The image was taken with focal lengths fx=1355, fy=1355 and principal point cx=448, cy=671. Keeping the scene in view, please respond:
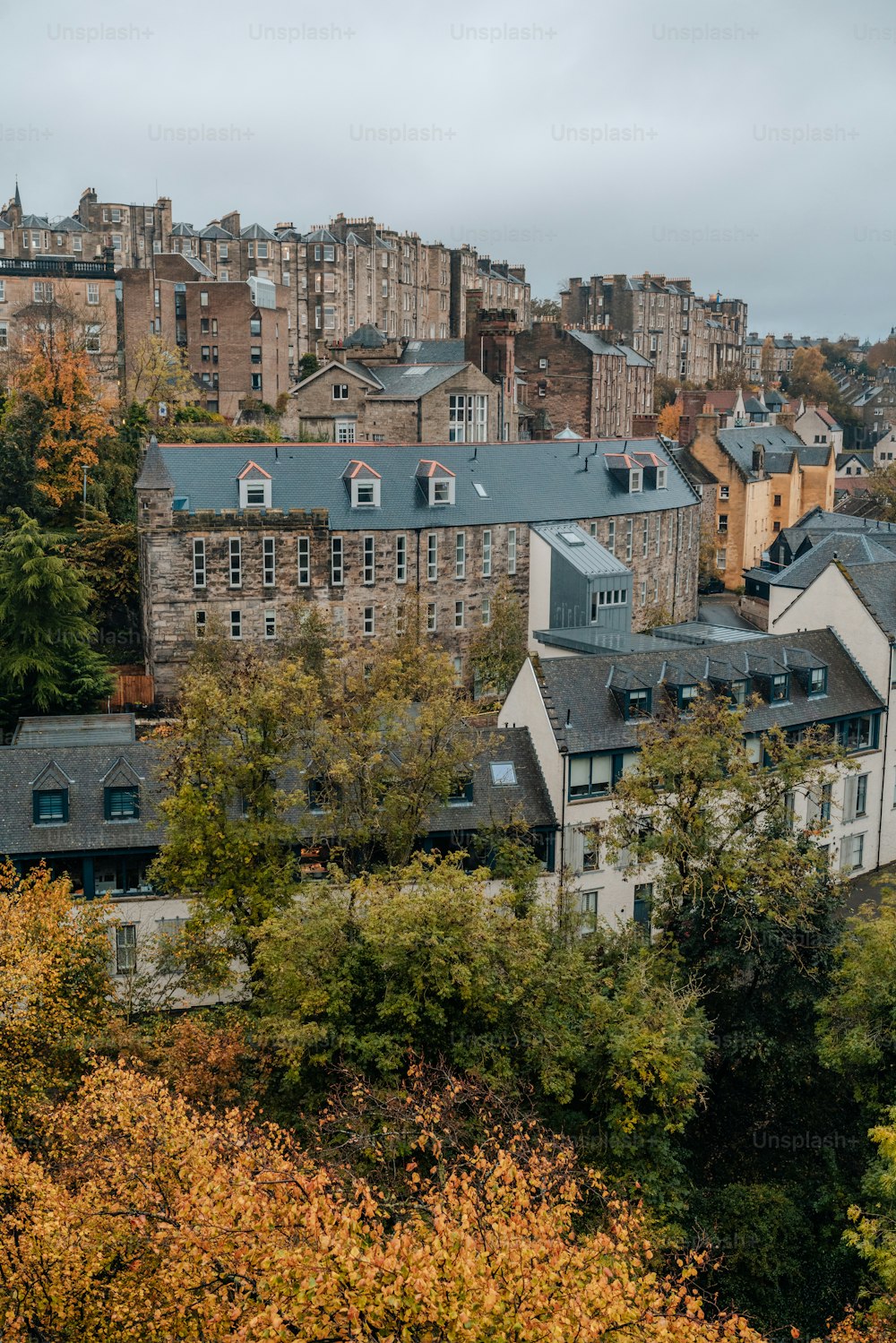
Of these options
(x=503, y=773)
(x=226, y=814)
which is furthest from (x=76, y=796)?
(x=503, y=773)

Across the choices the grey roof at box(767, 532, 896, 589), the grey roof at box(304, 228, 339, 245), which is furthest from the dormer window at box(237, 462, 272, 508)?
the grey roof at box(304, 228, 339, 245)

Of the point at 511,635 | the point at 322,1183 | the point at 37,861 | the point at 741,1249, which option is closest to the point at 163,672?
the point at 511,635

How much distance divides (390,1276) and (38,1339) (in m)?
7.94

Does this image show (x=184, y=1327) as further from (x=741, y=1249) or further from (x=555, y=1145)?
(x=741, y=1249)

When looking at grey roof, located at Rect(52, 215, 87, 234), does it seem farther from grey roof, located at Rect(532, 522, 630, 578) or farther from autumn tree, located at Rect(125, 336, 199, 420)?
grey roof, located at Rect(532, 522, 630, 578)

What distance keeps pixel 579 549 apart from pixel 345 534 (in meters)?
10.7

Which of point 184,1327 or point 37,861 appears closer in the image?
point 184,1327

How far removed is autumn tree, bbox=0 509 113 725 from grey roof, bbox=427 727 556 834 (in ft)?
58.5

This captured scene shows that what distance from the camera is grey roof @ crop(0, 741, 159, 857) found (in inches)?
1362

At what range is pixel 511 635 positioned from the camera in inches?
2264

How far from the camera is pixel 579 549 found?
5922cm

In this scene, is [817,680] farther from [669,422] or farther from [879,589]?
[669,422]

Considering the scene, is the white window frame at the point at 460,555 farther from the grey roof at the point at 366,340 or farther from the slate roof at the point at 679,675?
the grey roof at the point at 366,340

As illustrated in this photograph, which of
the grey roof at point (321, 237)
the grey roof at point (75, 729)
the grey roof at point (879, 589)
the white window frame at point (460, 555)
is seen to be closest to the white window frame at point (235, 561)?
the grey roof at point (75, 729)
